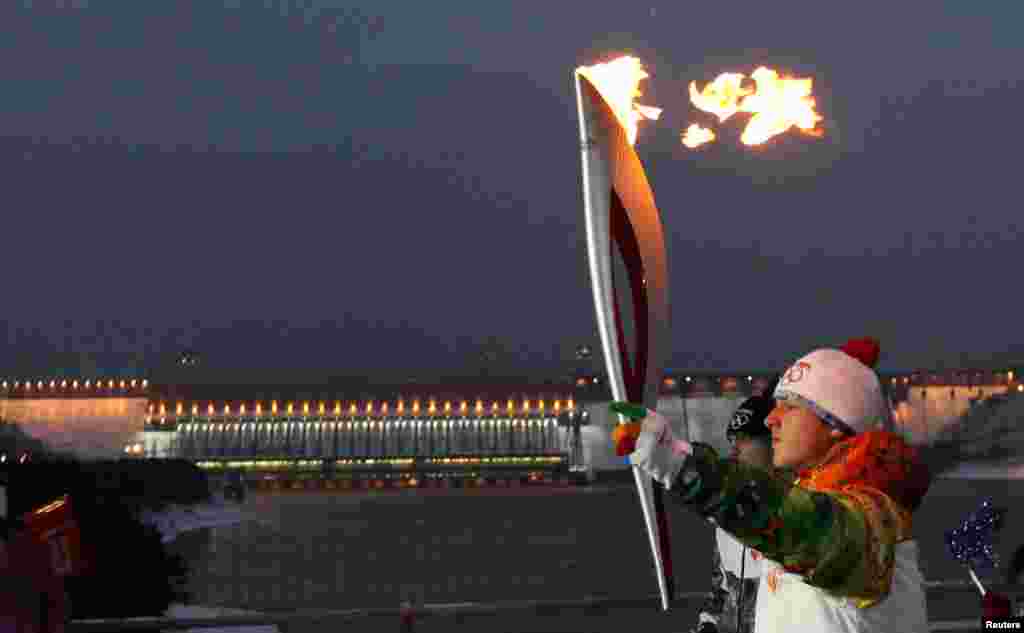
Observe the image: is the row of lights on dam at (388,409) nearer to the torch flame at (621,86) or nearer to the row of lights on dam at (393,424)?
the row of lights on dam at (393,424)

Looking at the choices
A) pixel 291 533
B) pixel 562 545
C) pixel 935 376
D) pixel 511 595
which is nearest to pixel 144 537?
pixel 511 595

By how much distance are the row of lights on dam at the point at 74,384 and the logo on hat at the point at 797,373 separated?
13672 cm

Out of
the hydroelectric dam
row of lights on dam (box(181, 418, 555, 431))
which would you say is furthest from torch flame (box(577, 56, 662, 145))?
row of lights on dam (box(181, 418, 555, 431))

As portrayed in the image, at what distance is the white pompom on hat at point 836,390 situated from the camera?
2.72 m

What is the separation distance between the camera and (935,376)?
13438cm

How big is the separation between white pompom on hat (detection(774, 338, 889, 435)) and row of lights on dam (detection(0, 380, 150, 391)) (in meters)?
137

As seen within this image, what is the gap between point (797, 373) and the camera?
9.20 feet

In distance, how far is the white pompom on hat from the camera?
2.72 metres

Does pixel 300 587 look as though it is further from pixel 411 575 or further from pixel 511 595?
pixel 511 595

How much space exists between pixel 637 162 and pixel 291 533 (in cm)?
4522

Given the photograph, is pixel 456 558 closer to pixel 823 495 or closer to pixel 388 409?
pixel 823 495

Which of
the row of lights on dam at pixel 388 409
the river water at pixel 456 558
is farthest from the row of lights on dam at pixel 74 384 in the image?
the river water at pixel 456 558

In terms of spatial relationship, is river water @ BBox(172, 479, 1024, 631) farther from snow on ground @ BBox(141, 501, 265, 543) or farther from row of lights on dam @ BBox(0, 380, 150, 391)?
row of lights on dam @ BBox(0, 380, 150, 391)

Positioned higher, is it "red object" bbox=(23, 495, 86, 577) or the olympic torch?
the olympic torch
